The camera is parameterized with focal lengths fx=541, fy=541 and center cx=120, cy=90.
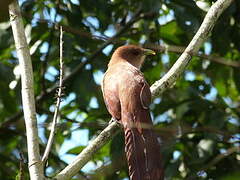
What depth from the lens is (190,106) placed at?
6.69 metres

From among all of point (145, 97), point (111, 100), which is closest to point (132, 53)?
point (111, 100)

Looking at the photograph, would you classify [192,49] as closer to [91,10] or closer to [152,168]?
[152,168]

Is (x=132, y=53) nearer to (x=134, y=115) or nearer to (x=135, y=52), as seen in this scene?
(x=135, y=52)

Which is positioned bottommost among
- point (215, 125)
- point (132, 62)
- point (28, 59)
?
point (215, 125)

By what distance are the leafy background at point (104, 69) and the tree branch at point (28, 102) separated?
1.88 meters

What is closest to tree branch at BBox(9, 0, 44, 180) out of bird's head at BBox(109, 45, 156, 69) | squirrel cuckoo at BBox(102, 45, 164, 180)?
squirrel cuckoo at BBox(102, 45, 164, 180)

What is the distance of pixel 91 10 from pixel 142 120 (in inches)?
79.6

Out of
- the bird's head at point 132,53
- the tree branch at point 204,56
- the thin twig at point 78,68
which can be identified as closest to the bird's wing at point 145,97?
the tree branch at point 204,56

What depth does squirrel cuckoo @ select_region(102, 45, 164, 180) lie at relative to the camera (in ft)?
14.3

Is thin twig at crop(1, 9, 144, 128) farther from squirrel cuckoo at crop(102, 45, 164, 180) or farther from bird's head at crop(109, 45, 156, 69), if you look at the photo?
squirrel cuckoo at crop(102, 45, 164, 180)

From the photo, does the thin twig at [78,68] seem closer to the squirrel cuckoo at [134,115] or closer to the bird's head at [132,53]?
the bird's head at [132,53]

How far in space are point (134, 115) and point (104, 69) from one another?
1844 millimetres

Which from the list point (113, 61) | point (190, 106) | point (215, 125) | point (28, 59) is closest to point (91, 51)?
point (113, 61)

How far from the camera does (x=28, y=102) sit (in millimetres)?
3924
